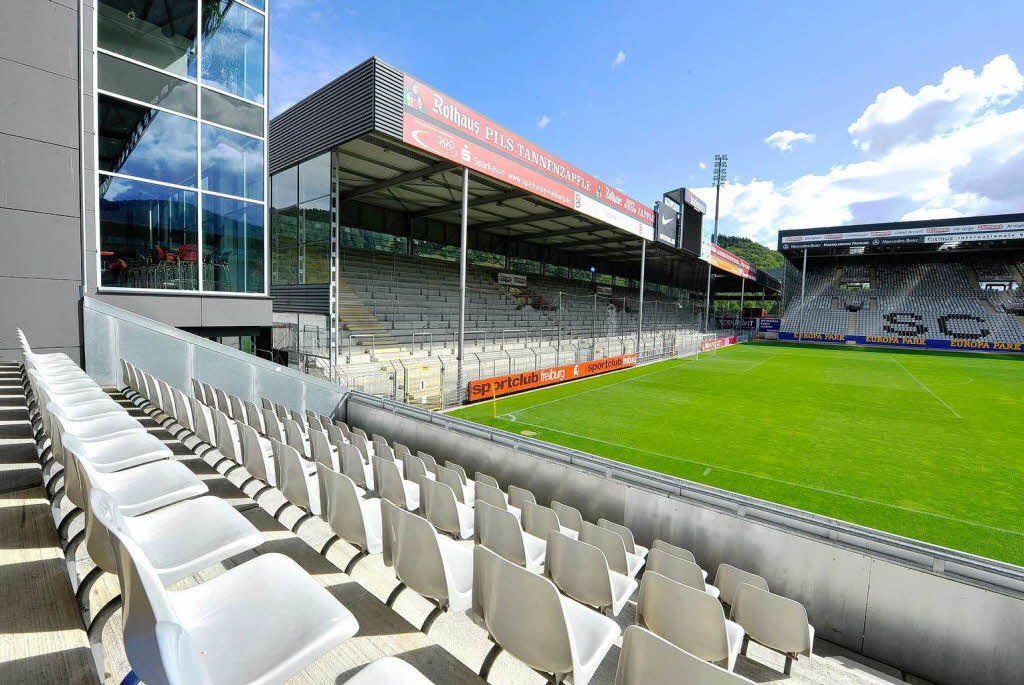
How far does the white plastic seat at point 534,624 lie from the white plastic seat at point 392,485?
2062mm

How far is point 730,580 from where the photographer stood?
3.89 metres

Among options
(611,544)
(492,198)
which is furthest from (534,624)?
(492,198)

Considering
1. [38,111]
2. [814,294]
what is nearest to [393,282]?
[38,111]

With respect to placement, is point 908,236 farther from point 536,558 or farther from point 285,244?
point 536,558

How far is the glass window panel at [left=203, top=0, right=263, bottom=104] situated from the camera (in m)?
11.1

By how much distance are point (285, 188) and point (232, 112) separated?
5.59m

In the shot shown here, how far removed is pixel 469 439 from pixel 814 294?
6367 centimetres

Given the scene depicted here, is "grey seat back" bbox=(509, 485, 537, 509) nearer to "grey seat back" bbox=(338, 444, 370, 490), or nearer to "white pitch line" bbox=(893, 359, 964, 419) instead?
"grey seat back" bbox=(338, 444, 370, 490)

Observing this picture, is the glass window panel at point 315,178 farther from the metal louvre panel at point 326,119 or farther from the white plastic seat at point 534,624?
the white plastic seat at point 534,624

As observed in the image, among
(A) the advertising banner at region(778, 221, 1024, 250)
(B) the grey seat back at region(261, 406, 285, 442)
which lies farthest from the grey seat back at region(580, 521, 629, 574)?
(A) the advertising banner at region(778, 221, 1024, 250)

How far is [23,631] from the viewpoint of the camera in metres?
1.86

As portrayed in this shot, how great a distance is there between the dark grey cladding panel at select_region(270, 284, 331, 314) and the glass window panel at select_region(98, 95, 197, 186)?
4646 mm

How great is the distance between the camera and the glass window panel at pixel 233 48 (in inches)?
436

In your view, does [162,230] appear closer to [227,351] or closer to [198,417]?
[227,351]
